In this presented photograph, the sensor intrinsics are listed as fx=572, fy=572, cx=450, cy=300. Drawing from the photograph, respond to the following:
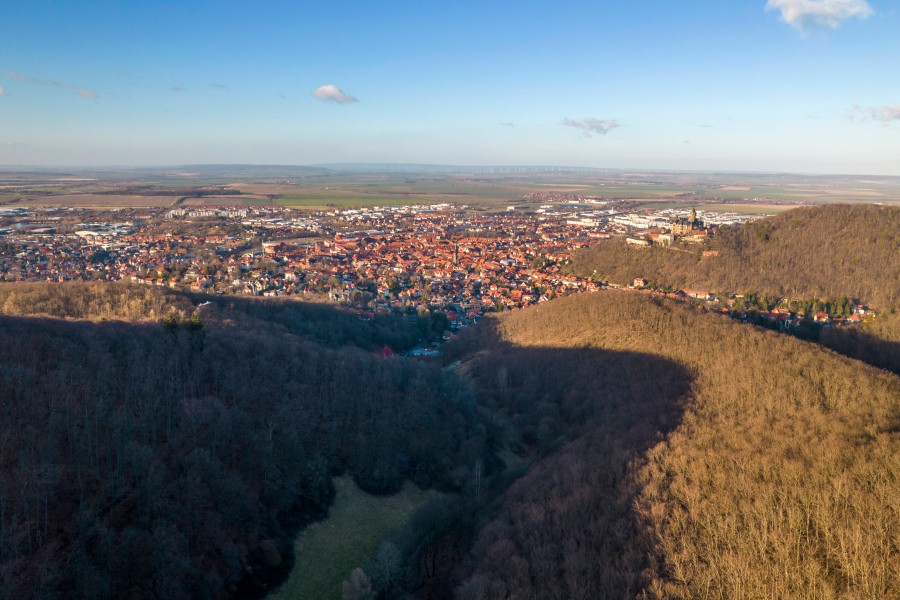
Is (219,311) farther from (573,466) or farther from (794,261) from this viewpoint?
(794,261)

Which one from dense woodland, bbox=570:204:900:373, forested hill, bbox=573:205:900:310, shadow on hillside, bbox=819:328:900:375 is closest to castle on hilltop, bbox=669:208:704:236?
forested hill, bbox=573:205:900:310

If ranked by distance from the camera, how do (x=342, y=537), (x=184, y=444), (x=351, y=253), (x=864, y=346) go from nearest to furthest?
(x=184, y=444)
(x=342, y=537)
(x=864, y=346)
(x=351, y=253)

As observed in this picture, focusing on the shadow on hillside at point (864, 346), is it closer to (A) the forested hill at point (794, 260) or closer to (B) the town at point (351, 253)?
(B) the town at point (351, 253)

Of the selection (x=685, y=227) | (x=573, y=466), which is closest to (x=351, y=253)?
(x=685, y=227)

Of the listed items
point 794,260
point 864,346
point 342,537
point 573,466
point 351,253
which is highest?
point 794,260

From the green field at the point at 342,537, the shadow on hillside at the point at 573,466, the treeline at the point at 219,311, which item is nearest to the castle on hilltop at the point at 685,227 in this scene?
the treeline at the point at 219,311

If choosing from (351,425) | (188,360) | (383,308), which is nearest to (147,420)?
(188,360)

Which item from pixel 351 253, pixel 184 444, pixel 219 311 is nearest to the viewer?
pixel 184 444

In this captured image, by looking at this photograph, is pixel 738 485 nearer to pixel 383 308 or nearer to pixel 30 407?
pixel 30 407
